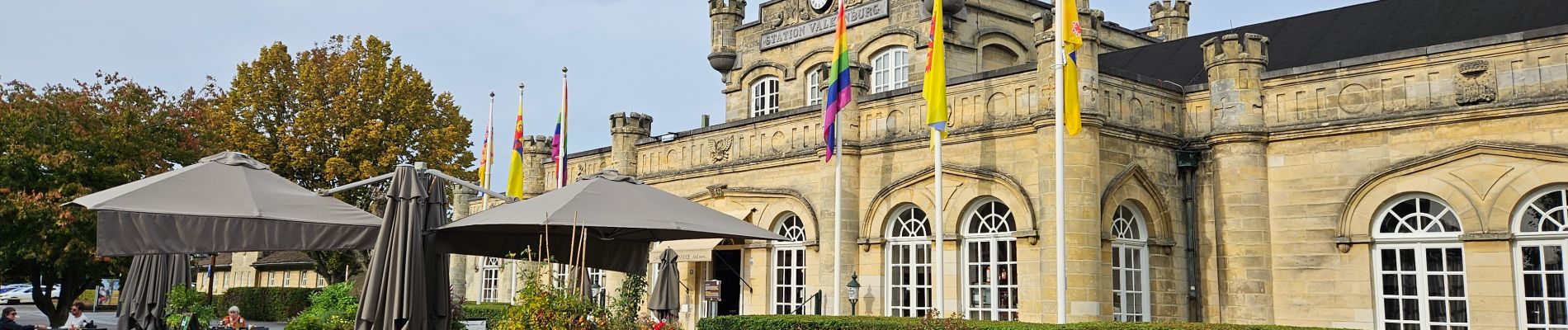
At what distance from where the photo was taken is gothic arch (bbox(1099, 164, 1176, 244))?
17.3 m

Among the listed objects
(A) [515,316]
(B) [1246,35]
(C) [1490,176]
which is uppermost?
(B) [1246,35]

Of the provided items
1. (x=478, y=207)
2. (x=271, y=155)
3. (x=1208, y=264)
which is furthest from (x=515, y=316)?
(x=478, y=207)

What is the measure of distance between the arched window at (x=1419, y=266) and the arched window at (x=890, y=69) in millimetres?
9777

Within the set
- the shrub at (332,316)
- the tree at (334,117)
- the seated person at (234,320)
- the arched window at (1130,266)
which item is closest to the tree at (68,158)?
the tree at (334,117)

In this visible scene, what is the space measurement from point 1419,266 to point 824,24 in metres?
12.9

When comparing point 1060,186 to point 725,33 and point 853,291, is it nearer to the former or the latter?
point 853,291

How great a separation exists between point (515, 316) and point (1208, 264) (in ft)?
41.4

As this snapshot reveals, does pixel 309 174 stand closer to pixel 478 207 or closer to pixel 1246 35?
pixel 478 207

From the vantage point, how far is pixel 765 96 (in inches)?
1077

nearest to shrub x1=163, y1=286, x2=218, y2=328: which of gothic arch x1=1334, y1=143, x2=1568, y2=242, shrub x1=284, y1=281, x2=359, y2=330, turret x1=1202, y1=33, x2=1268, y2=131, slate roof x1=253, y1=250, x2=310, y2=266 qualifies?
shrub x1=284, y1=281, x2=359, y2=330

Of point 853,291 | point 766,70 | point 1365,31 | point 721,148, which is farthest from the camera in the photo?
point 766,70

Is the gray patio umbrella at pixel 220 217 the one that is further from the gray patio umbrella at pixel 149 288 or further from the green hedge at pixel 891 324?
the green hedge at pixel 891 324

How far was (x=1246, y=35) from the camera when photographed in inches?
714

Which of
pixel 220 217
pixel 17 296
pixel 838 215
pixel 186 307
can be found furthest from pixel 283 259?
pixel 220 217
